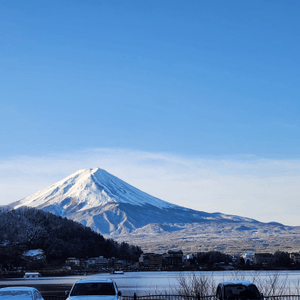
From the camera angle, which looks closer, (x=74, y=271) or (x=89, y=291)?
(x=89, y=291)

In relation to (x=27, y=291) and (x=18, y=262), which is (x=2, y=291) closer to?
(x=27, y=291)

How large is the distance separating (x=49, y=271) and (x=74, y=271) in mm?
9181

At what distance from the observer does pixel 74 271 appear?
630 ft

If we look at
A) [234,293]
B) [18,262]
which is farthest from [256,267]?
[234,293]

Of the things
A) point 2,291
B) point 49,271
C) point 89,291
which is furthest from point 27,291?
point 49,271

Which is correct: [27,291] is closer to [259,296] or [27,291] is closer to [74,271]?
[259,296]

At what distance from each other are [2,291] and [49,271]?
17556 centimetres

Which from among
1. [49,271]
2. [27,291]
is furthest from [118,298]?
[49,271]

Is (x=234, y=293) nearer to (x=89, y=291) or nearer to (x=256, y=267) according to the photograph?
(x=89, y=291)

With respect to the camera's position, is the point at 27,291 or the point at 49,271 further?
the point at 49,271

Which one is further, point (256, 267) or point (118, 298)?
point (256, 267)

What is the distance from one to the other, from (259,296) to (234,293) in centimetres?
108

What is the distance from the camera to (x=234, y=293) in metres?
22.6

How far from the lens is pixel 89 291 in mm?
22688
